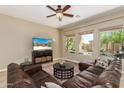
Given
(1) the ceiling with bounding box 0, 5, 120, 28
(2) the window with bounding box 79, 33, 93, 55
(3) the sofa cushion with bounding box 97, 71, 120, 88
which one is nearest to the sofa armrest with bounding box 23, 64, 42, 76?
(3) the sofa cushion with bounding box 97, 71, 120, 88

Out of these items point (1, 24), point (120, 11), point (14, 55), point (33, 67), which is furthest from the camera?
point (14, 55)

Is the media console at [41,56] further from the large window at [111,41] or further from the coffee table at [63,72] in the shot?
the large window at [111,41]

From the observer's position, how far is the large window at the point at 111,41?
4.51 m

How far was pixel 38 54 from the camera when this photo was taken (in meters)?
5.90

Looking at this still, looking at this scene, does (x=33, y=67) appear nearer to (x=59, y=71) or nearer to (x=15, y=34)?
(x=59, y=71)

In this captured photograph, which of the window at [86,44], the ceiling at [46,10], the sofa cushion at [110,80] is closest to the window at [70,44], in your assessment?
the window at [86,44]

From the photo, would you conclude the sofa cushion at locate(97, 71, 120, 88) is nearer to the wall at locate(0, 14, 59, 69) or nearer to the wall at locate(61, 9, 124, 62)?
the wall at locate(61, 9, 124, 62)

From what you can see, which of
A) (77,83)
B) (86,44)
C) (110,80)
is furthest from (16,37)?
(110,80)

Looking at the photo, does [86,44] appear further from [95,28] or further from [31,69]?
[31,69]

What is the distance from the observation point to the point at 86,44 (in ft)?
20.0

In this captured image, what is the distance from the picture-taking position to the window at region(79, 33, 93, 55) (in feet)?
19.0

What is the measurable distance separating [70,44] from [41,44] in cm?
212
